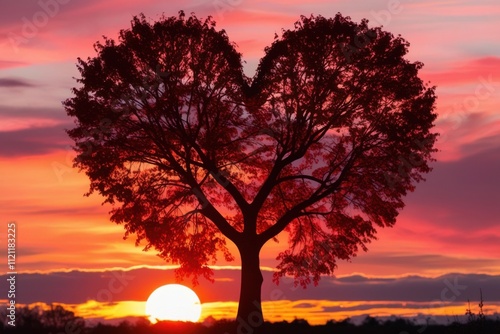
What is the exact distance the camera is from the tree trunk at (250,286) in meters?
46.6

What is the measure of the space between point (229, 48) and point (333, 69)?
19.0 feet

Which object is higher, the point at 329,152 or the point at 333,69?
the point at 333,69

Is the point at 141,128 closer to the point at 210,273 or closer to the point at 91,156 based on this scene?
the point at 91,156

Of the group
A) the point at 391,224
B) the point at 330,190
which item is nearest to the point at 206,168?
the point at 330,190

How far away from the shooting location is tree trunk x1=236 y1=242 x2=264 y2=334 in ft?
153

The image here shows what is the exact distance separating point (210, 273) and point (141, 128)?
30.8 feet

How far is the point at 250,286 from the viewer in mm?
47281

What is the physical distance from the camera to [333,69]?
4719 centimetres

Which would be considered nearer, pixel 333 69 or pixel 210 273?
pixel 333 69

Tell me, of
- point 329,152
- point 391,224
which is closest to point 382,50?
point 329,152

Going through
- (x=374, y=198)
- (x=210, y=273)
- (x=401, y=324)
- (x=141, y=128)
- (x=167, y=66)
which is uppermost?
(x=167, y=66)

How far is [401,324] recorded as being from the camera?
153ft

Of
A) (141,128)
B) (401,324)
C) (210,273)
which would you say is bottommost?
(401,324)

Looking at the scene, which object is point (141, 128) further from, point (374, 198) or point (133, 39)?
point (374, 198)
